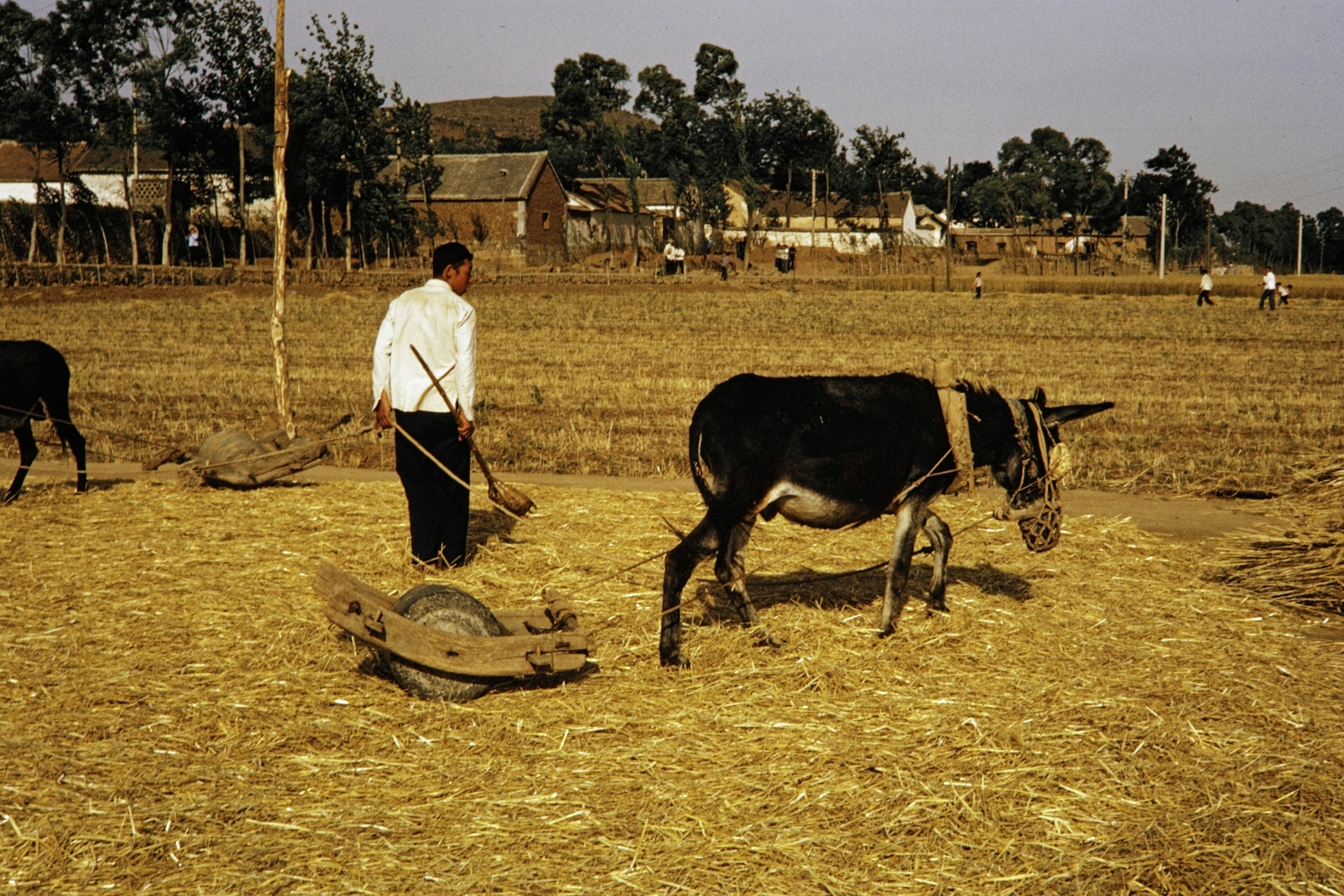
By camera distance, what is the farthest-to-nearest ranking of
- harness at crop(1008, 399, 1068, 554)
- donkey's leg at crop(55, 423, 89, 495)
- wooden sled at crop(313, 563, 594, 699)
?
1. donkey's leg at crop(55, 423, 89, 495)
2. harness at crop(1008, 399, 1068, 554)
3. wooden sled at crop(313, 563, 594, 699)

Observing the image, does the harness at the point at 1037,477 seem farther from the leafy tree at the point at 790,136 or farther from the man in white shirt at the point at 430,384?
the leafy tree at the point at 790,136

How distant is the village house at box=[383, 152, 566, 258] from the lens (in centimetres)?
7062

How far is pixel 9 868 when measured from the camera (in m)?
4.16

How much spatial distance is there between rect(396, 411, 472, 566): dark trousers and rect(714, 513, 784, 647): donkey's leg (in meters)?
2.22

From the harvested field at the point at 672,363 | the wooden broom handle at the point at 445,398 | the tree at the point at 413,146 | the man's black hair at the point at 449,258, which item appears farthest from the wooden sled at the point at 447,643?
the tree at the point at 413,146

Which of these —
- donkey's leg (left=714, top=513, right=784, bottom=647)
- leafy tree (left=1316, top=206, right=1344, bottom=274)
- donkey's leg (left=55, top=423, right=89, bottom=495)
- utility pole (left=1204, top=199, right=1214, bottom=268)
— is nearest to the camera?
donkey's leg (left=714, top=513, right=784, bottom=647)

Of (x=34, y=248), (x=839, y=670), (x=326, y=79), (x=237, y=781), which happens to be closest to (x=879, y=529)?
(x=839, y=670)

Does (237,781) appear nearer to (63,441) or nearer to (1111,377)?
(63,441)

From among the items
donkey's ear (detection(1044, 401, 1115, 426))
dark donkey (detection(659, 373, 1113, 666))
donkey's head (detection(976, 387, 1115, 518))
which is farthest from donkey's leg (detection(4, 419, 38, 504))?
donkey's ear (detection(1044, 401, 1115, 426))

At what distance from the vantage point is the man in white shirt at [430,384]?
791cm

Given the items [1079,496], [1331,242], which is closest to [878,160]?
[1331,242]

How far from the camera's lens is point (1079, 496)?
11742 millimetres

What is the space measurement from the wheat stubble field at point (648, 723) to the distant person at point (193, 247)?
42.3 metres

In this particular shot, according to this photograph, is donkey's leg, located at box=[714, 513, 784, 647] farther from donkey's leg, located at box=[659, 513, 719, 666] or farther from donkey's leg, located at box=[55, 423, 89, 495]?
donkey's leg, located at box=[55, 423, 89, 495]
